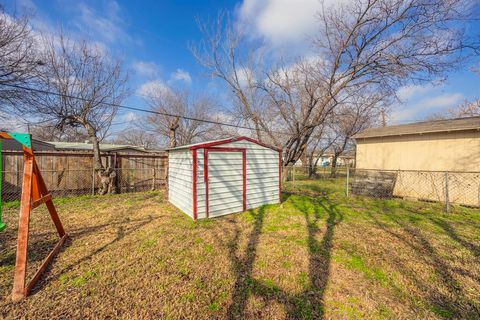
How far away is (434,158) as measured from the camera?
789 cm

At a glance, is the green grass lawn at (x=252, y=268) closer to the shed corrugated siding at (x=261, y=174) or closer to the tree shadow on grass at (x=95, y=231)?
the tree shadow on grass at (x=95, y=231)

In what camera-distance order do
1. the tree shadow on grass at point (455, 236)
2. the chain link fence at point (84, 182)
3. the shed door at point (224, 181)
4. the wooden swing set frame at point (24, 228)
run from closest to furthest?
1. the wooden swing set frame at point (24, 228)
2. the tree shadow on grass at point (455, 236)
3. the shed door at point (224, 181)
4. the chain link fence at point (84, 182)

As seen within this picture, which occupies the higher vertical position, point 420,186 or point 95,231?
point 420,186

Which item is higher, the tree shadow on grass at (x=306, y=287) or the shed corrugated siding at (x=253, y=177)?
the shed corrugated siding at (x=253, y=177)

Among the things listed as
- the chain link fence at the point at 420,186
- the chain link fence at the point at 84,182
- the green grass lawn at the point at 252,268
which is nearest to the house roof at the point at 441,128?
the chain link fence at the point at 420,186

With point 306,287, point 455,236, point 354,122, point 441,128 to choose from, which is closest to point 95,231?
point 306,287

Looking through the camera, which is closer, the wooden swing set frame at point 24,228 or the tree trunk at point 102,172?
the wooden swing set frame at point 24,228

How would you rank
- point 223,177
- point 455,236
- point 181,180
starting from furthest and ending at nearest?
point 181,180, point 223,177, point 455,236

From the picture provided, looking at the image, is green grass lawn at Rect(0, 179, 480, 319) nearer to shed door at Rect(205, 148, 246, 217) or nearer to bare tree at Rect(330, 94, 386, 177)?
shed door at Rect(205, 148, 246, 217)

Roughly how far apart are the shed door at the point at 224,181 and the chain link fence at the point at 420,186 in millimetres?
4747

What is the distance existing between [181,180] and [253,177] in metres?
2.17

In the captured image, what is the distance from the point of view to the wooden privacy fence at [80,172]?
7.03 metres

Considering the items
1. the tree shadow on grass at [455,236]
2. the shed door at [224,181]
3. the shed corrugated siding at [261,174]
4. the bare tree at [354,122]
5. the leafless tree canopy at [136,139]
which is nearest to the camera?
the tree shadow on grass at [455,236]

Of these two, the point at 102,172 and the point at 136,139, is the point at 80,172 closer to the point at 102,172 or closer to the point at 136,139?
the point at 102,172
